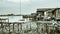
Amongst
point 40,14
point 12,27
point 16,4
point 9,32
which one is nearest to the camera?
point 9,32

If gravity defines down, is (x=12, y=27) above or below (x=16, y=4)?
below

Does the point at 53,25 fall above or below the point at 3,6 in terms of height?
below

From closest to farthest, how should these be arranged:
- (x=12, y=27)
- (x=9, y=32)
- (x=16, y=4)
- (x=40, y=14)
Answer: (x=9, y=32) → (x=12, y=27) → (x=40, y=14) → (x=16, y=4)

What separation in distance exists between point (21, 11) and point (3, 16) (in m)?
0.85

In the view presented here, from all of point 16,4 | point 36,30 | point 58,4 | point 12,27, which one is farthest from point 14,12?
point 58,4

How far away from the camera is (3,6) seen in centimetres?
454

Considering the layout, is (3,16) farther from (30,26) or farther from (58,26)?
(58,26)

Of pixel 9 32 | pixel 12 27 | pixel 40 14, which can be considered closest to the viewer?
pixel 9 32

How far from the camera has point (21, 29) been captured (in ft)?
12.8

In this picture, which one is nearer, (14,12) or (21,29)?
(21,29)

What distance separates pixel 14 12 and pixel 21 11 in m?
0.42

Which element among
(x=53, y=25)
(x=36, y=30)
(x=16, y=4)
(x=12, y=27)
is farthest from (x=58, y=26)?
(x=16, y=4)

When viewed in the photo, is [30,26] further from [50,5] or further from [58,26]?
[50,5]

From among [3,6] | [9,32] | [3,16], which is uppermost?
[3,6]
